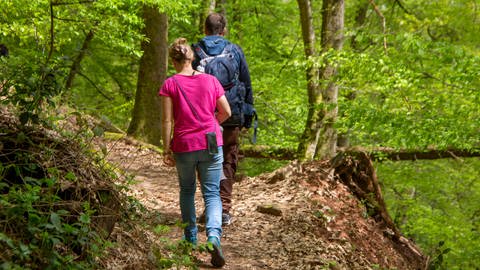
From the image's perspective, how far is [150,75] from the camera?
11.9 m

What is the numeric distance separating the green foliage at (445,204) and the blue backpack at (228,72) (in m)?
8.39

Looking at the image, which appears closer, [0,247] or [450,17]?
[0,247]

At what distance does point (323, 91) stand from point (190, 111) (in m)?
5.76

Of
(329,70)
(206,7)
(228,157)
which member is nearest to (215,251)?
(228,157)

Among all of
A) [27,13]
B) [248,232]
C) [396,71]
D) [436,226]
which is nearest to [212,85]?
[248,232]

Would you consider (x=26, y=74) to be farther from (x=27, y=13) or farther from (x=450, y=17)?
(x=450, y=17)

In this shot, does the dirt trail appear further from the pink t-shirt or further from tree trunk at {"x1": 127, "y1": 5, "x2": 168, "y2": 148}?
tree trunk at {"x1": 127, "y1": 5, "x2": 168, "y2": 148}

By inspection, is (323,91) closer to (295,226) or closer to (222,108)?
(295,226)

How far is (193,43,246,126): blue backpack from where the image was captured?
5531 mm

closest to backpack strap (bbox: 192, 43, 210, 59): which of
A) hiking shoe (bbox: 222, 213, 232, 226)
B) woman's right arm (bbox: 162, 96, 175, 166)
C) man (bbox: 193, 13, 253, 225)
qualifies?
man (bbox: 193, 13, 253, 225)

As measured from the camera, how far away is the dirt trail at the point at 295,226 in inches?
221

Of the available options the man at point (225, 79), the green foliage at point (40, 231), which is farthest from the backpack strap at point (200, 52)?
the green foliage at point (40, 231)

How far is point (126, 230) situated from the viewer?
4340mm

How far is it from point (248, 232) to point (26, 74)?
11.1ft
